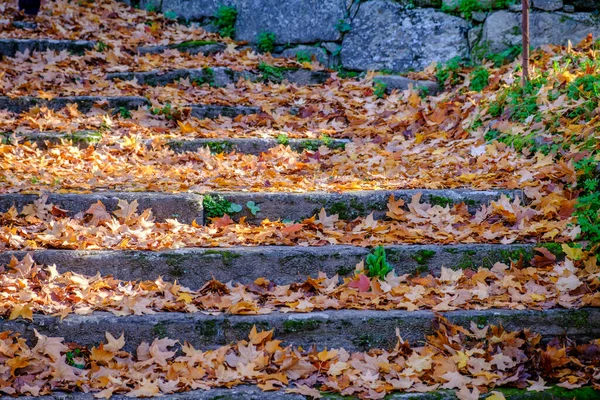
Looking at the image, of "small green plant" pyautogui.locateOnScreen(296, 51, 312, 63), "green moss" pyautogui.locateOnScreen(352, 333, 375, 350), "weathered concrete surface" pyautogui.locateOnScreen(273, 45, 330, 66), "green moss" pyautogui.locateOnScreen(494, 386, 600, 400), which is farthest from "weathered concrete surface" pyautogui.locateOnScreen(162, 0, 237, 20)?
"green moss" pyautogui.locateOnScreen(494, 386, 600, 400)

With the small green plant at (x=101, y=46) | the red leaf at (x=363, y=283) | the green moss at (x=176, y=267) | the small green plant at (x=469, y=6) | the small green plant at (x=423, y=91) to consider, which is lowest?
the green moss at (x=176, y=267)

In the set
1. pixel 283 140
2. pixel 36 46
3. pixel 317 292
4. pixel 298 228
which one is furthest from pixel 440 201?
pixel 36 46

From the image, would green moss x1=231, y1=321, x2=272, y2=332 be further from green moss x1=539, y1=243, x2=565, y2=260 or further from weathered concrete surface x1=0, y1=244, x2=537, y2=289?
green moss x1=539, y1=243, x2=565, y2=260

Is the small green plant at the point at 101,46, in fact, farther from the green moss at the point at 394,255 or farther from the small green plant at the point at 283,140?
the green moss at the point at 394,255

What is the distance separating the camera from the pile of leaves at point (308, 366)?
110 inches

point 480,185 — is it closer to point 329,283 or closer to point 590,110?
point 590,110

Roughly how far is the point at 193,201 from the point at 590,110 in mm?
2843

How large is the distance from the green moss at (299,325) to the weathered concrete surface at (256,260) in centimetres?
44

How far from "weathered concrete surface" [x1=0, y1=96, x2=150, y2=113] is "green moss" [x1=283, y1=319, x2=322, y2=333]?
11.4 feet

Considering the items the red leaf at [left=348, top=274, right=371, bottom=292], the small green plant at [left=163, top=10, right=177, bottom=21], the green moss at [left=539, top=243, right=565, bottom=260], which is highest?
the small green plant at [left=163, top=10, right=177, bottom=21]

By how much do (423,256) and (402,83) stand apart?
326 cm

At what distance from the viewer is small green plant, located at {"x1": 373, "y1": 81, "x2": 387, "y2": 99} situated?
6.47 m

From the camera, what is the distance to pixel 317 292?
3.49 m

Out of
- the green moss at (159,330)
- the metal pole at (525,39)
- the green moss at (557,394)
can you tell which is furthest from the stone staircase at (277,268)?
the metal pole at (525,39)
